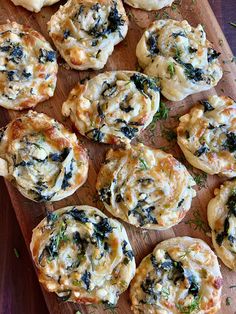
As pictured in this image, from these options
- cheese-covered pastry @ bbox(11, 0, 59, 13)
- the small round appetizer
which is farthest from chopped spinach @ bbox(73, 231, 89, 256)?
cheese-covered pastry @ bbox(11, 0, 59, 13)

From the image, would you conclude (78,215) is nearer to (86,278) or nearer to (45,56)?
(86,278)

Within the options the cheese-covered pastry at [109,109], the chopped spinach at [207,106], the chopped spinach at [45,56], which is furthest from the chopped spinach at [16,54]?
the chopped spinach at [207,106]

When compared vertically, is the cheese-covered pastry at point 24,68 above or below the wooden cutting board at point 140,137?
above

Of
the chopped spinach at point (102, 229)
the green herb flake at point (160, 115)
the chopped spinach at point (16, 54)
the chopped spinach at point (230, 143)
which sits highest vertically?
the chopped spinach at point (16, 54)

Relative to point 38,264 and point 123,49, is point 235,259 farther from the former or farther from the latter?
point 123,49

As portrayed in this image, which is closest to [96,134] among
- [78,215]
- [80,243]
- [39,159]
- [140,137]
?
[140,137]

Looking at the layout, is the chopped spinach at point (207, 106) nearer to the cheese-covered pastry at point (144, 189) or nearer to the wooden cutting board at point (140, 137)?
the wooden cutting board at point (140, 137)
